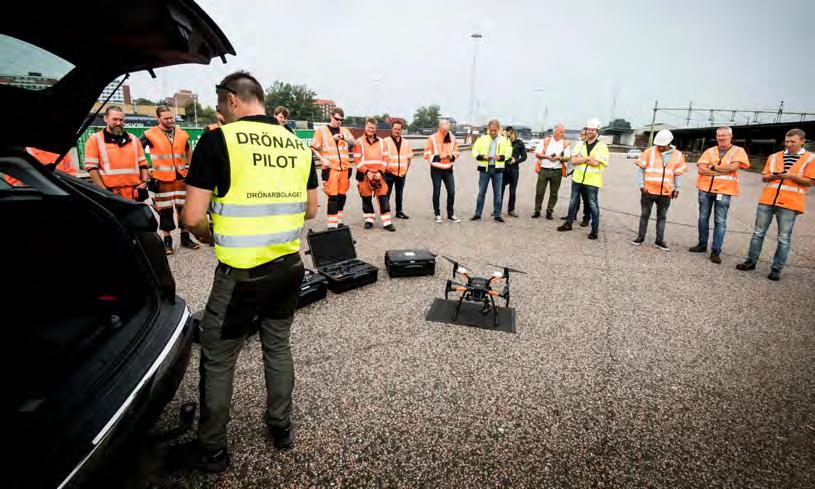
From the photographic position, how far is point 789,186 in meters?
5.12

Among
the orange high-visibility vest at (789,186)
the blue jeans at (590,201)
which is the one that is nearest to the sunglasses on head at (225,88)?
the orange high-visibility vest at (789,186)

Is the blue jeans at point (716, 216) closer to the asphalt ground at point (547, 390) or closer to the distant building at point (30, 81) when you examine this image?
the asphalt ground at point (547, 390)

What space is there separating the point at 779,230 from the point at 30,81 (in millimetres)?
7395

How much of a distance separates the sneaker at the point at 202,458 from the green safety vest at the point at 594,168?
21.9 ft

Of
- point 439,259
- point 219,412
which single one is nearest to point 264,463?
point 219,412

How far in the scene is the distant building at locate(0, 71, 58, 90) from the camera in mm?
1794

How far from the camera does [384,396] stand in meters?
2.70

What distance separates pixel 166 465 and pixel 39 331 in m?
1.00

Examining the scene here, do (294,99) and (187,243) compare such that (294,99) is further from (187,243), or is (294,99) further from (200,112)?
(187,243)

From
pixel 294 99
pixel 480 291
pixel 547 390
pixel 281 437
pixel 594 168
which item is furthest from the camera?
pixel 294 99

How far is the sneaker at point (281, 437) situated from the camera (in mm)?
2209

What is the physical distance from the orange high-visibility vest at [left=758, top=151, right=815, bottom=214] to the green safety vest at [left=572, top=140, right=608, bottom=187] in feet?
7.00

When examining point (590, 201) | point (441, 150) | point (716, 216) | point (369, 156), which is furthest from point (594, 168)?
point (369, 156)

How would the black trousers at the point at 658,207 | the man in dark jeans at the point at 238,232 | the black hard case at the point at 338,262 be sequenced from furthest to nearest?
the black trousers at the point at 658,207
the black hard case at the point at 338,262
the man in dark jeans at the point at 238,232
